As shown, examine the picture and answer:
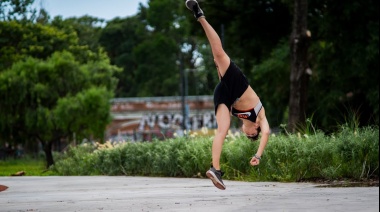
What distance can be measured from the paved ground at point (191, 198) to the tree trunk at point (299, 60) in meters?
10.7

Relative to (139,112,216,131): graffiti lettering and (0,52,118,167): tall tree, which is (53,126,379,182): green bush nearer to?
(0,52,118,167): tall tree

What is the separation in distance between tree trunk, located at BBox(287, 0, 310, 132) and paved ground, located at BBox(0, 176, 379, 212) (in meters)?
10.7

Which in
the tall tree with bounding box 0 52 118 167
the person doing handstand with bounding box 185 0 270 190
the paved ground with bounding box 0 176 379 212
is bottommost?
the tall tree with bounding box 0 52 118 167

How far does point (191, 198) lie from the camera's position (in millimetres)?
10062

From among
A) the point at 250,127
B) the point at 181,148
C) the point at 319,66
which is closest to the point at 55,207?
the point at 250,127

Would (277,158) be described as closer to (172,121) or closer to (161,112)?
(172,121)

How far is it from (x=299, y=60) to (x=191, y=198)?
13338 millimetres

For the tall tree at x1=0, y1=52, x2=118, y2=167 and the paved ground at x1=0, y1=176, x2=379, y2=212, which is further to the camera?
the tall tree at x1=0, y1=52, x2=118, y2=167

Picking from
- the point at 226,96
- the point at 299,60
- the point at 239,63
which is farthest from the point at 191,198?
the point at 239,63

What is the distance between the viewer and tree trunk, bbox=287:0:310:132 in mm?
22734

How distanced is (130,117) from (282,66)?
1966 inches

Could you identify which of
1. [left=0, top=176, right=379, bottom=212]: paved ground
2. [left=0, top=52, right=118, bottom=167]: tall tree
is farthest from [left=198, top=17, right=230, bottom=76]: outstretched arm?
[left=0, top=52, right=118, bottom=167]: tall tree

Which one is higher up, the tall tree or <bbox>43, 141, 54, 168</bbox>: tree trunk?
the tall tree

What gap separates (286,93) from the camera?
112 feet
